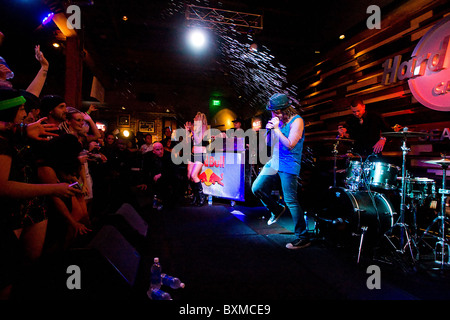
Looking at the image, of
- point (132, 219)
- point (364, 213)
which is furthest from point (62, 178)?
point (364, 213)

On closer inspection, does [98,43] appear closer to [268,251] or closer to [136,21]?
[136,21]

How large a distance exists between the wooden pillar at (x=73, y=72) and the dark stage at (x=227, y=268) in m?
3.38

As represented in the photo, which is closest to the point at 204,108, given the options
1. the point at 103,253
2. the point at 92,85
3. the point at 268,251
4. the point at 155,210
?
the point at 92,85

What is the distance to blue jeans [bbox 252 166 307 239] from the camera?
349cm

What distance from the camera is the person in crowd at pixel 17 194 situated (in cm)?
140

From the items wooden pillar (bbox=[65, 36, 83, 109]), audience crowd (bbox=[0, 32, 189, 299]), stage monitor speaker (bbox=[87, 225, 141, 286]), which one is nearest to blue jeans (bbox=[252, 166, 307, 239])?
stage monitor speaker (bbox=[87, 225, 141, 286])

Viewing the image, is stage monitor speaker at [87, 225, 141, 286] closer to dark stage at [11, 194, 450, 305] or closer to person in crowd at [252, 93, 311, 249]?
dark stage at [11, 194, 450, 305]

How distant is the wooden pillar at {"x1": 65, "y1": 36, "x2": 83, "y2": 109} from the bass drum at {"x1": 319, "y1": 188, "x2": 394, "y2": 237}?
18.8 feet

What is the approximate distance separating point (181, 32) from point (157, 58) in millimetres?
2469

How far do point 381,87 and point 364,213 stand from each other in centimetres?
354

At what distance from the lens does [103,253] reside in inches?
80.8

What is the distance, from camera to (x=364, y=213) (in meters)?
3.27

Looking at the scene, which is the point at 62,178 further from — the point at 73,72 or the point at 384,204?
the point at 73,72

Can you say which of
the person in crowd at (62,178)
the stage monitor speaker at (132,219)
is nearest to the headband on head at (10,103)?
the person in crowd at (62,178)
